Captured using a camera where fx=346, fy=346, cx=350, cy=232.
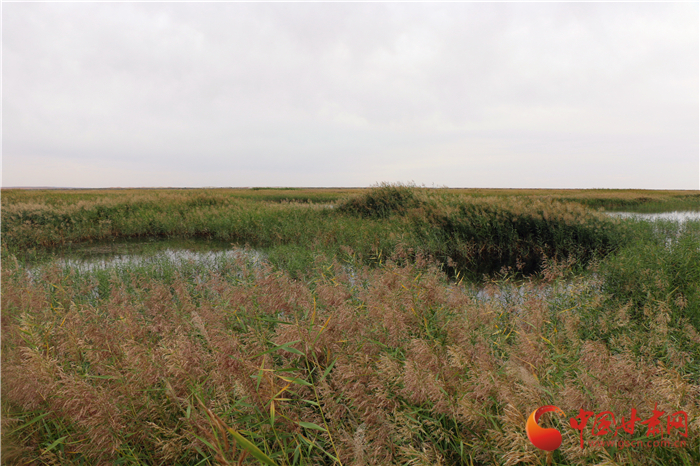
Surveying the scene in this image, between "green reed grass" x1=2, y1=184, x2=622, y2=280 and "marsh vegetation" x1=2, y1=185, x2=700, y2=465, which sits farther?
"green reed grass" x1=2, y1=184, x2=622, y2=280

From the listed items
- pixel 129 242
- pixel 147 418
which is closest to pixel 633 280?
pixel 147 418

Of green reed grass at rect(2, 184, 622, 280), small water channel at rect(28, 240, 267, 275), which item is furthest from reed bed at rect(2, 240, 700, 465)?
small water channel at rect(28, 240, 267, 275)

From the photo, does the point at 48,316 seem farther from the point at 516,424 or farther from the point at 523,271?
the point at 523,271

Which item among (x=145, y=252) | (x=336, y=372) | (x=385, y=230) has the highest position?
(x=385, y=230)

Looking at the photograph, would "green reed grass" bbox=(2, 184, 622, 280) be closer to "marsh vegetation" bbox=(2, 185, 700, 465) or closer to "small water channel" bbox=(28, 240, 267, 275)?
"small water channel" bbox=(28, 240, 267, 275)

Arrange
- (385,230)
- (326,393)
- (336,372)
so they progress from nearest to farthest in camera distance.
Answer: (326,393)
(336,372)
(385,230)

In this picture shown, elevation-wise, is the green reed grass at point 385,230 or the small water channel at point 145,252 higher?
the green reed grass at point 385,230

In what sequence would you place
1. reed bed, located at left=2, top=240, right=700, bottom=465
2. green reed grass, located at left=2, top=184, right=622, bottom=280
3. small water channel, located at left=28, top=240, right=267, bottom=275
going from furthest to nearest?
green reed grass, located at left=2, top=184, right=622, bottom=280 < small water channel, located at left=28, top=240, right=267, bottom=275 < reed bed, located at left=2, top=240, right=700, bottom=465

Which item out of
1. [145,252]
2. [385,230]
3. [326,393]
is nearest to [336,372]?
[326,393]

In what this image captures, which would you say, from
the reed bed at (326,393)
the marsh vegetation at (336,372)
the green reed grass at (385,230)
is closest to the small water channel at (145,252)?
the green reed grass at (385,230)

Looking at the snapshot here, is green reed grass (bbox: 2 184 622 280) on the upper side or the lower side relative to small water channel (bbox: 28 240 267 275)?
upper

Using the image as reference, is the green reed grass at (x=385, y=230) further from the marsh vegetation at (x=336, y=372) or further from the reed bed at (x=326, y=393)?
the reed bed at (x=326, y=393)

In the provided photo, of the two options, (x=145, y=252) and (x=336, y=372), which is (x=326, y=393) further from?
(x=145, y=252)

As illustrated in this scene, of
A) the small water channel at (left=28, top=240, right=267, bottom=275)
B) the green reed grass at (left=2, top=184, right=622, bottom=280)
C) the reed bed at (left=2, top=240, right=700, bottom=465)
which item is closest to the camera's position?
the reed bed at (left=2, top=240, right=700, bottom=465)
